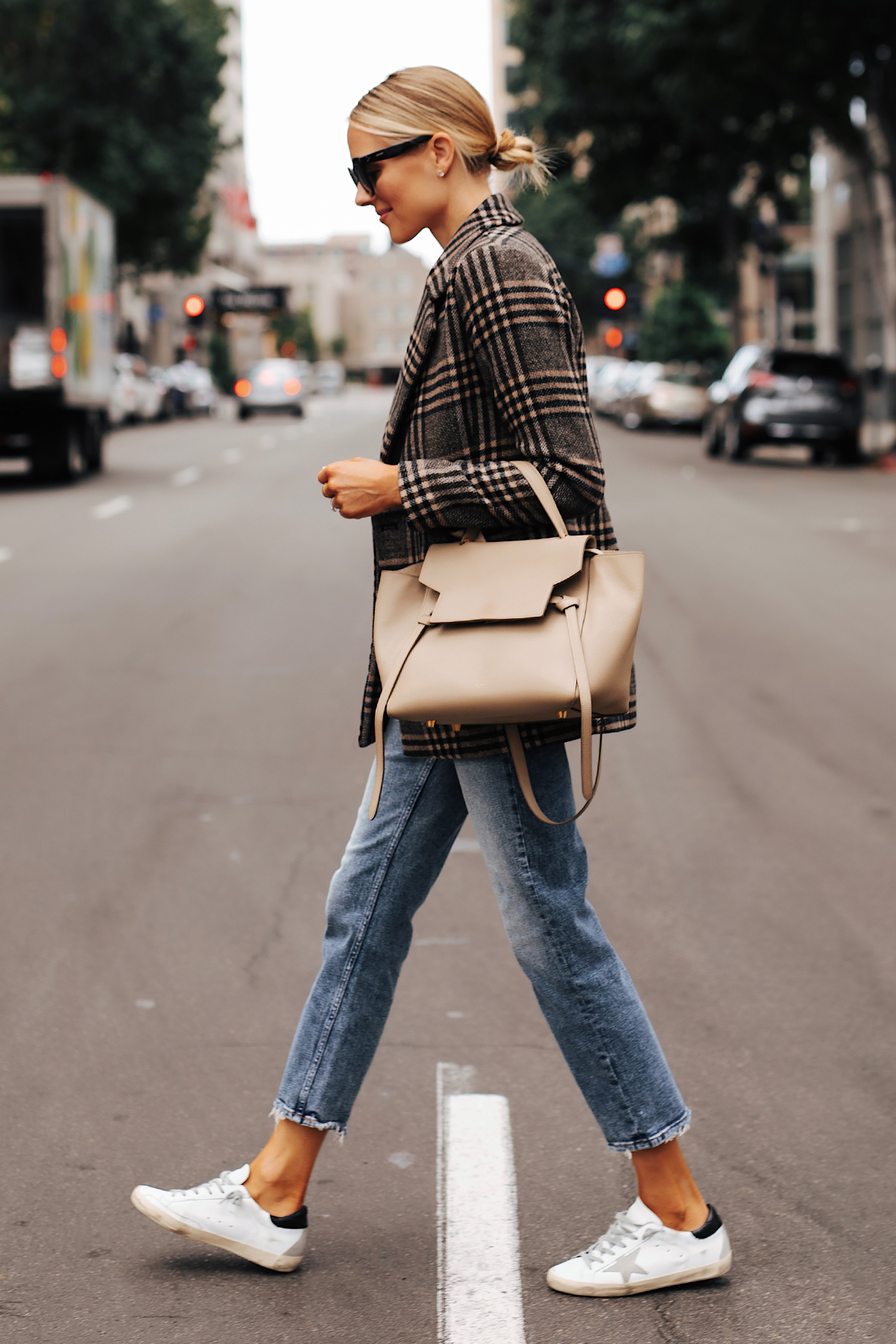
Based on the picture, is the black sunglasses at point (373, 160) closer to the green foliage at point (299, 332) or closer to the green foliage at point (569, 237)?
the green foliage at point (569, 237)

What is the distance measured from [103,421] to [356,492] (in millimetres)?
22672

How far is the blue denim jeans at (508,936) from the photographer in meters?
2.78

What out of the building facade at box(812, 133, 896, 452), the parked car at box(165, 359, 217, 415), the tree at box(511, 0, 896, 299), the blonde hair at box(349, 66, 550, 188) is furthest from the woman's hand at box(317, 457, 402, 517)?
the parked car at box(165, 359, 217, 415)

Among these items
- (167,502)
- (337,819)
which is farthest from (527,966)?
(167,502)

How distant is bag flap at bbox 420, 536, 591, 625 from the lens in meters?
2.58

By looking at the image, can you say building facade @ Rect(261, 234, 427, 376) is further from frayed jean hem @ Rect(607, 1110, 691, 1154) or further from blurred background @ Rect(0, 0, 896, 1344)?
frayed jean hem @ Rect(607, 1110, 691, 1154)

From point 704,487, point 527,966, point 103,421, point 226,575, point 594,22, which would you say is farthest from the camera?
point 594,22

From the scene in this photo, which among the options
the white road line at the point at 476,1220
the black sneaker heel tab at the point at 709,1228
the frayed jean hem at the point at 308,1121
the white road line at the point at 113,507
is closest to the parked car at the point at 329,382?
the white road line at the point at 113,507

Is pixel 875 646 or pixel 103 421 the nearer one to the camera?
pixel 875 646

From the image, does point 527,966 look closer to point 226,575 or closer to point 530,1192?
point 530,1192

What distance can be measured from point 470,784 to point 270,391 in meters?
49.3

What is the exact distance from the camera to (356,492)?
8.64 ft

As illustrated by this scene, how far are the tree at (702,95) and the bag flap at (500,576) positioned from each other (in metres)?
23.2

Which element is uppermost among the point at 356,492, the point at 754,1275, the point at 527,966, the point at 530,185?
the point at 530,185
